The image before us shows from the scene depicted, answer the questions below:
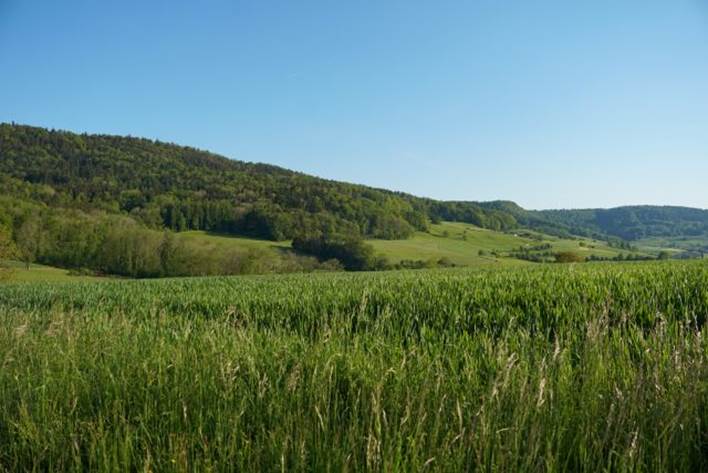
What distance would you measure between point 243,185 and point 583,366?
164 metres

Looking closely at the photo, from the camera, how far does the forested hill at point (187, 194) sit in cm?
11575

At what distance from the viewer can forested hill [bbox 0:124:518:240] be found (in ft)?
380

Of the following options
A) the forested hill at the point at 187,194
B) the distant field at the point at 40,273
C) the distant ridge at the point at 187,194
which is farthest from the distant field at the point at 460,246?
the distant field at the point at 40,273

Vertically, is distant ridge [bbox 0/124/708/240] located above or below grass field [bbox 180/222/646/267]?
above

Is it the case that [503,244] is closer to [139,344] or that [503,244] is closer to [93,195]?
[93,195]

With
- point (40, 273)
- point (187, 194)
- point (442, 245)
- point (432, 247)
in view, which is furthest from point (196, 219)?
point (442, 245)

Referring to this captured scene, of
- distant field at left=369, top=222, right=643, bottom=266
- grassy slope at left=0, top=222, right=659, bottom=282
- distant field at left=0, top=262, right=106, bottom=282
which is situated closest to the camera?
distant field at left=0, top=262, right=106, bottom=282

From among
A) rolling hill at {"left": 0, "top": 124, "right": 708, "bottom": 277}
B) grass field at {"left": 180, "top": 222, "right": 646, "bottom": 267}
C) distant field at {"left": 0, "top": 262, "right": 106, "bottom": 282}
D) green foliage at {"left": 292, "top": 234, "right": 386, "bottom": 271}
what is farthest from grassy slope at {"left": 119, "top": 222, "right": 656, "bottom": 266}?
distant field at {"left": 0, "top": 262, "right": 106, "bottom": 282}

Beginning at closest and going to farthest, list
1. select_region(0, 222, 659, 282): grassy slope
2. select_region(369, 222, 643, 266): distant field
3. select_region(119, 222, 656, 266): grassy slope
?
select_region(0, 222, 659, 282): grassy slope → select_region(119, 222, 656, 266): grassy slope → select_region(369, 222, 643, 266): distant field

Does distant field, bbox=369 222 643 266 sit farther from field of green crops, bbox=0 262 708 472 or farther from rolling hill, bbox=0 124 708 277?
field of green crops, bbox=0 262 708 472

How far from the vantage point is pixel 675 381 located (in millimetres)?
3053

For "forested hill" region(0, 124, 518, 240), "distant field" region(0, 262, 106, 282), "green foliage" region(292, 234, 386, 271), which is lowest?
"distant field" region(0, 262, 106, 282)

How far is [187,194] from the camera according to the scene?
135m

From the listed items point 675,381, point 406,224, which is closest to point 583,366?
point 675,381
